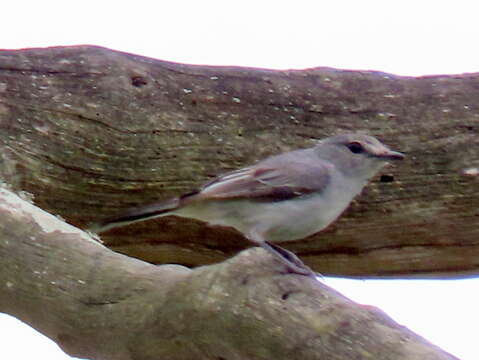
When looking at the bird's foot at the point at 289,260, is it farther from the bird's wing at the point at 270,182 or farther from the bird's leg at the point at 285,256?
the bird's wing at the point at 270,182

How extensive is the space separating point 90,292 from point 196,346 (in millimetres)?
325

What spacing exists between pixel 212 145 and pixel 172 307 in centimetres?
96

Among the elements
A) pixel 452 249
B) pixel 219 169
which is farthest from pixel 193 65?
pixel 452 249

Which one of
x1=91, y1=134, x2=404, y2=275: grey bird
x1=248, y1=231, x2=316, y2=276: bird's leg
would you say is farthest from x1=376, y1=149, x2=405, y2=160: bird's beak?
x1=248, y1=231, x2=316, y2=276: bird's leg

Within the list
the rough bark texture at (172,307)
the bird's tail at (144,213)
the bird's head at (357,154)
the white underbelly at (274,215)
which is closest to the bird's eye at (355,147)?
the bird's head at (357,154)

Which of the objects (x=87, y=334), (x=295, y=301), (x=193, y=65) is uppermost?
(x=193, y=65)

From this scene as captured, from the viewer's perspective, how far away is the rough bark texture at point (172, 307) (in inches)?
96.2

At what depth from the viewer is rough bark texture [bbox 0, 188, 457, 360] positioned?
2.44m

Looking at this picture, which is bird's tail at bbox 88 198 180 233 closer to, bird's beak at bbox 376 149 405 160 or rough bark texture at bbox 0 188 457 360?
rough bark texture at bbox 0 188 457 360

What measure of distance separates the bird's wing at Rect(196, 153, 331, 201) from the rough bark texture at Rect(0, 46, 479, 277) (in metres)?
0.08

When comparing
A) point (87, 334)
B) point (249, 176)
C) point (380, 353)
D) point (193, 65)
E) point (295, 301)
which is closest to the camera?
point (380, 353)

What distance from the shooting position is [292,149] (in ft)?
12.1

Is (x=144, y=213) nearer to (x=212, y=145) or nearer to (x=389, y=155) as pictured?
(x=212, y=145)

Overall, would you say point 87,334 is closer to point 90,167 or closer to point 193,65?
point 90,167
